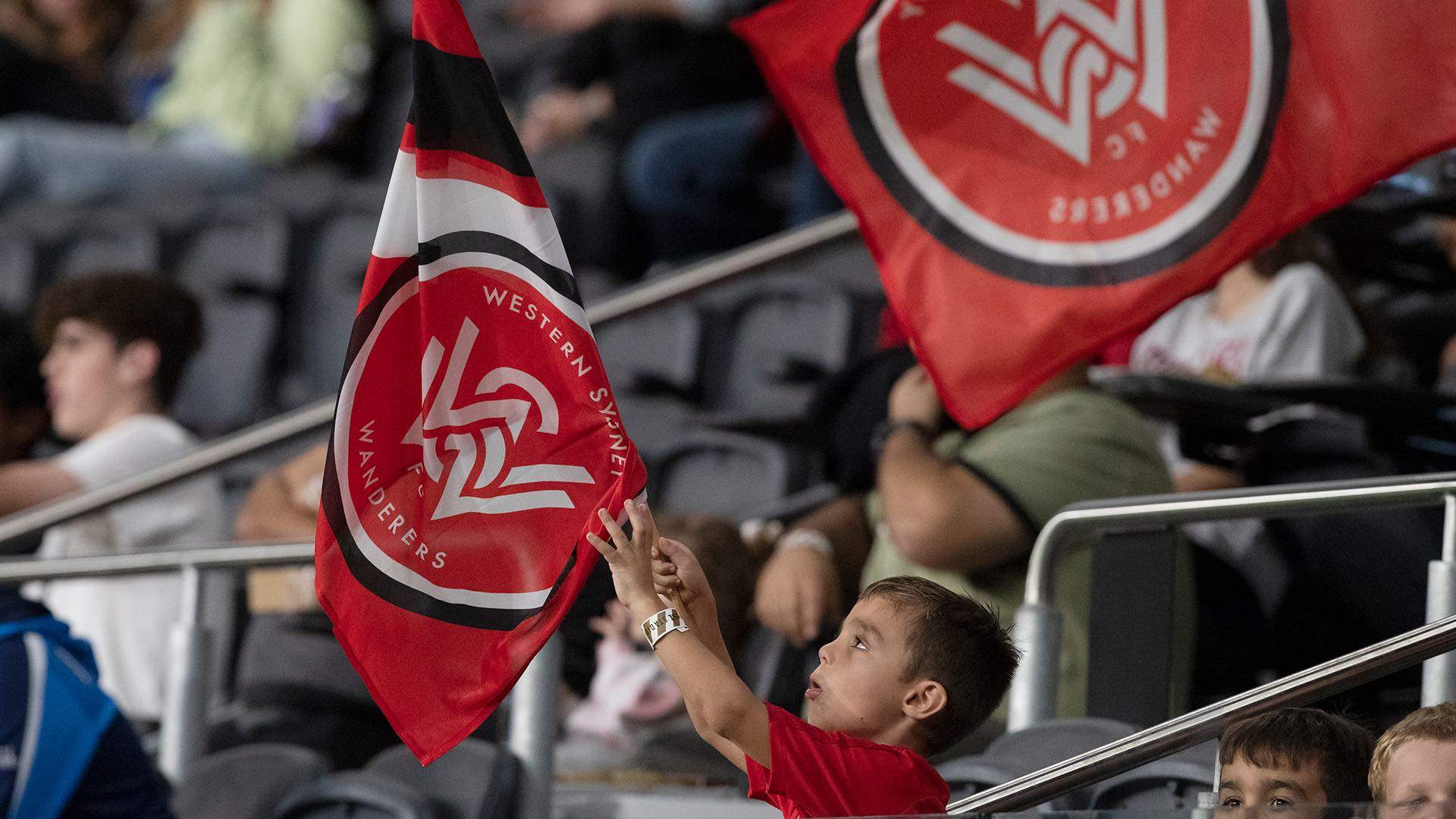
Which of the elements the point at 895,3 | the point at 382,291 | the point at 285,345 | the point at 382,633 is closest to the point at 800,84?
the point at 895,3

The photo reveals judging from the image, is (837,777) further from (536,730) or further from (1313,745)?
(536,730)

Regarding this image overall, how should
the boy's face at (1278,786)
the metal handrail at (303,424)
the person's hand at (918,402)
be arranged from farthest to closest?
1. the metal handrail at (303,424)
2. the person's hand at (918,402)
3. the boy's face at (1278,786)

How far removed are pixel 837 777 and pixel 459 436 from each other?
1.97ft

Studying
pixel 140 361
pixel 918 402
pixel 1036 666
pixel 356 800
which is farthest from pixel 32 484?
pixel 1036 666

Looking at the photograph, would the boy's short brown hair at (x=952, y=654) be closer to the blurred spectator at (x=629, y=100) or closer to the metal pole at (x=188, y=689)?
the metal pole at (x=188, y=689)

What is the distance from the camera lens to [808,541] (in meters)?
3.24

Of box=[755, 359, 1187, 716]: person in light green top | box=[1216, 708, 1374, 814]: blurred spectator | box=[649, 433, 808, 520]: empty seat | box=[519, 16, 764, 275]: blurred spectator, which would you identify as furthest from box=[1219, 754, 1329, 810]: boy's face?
box=[519, 16, 764, 275]: blurred spectator

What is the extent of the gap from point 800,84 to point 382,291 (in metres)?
0.81

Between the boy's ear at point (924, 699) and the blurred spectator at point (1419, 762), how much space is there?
450mm

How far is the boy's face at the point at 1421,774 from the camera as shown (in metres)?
1.80

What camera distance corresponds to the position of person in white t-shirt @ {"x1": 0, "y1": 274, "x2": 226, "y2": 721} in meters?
4.10

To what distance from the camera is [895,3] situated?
109 inches

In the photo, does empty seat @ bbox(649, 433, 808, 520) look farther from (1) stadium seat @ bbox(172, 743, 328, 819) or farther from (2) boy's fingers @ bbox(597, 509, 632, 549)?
(2) boy's fingers @ bbox(597, 509, 632, 549)

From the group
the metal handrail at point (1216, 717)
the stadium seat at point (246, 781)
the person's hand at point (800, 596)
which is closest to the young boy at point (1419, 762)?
the metal handrail at point (1216, 717)
